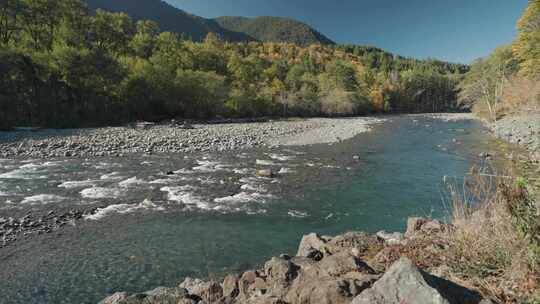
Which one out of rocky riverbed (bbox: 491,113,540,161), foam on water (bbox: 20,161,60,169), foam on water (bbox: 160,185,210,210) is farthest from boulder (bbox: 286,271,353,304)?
rocky riverbed (bbox: 491,113,540,161)

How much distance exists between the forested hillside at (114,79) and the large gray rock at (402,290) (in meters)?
32.9

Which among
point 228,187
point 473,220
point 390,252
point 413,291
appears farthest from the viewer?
point 228,187

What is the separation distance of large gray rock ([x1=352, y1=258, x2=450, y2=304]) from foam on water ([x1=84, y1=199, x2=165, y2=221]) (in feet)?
28.5

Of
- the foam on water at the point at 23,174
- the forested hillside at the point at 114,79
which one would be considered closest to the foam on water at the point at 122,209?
the foam on water at the point at 23,174

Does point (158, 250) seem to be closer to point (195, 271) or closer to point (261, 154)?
point (195, 271)

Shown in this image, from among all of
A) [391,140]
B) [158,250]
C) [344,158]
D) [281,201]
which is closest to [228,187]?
[281,201]

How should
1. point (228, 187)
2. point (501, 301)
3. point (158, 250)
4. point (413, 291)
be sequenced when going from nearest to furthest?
point (413, 291) → point (501, 301) → point (158, 250) → point (228, 187)

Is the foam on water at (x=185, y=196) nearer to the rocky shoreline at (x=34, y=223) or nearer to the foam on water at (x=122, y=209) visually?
the foam on water at (x=122, y=209)

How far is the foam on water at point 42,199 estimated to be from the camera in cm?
1024

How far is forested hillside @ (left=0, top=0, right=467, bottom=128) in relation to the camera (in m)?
30.8

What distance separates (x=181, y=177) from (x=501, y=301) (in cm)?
1286

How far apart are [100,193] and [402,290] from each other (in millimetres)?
11558

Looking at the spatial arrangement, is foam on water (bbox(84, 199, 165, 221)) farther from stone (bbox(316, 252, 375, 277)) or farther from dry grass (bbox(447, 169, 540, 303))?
dry grass (bbox(447, 169, 540, 303))

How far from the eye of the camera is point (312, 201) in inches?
440
